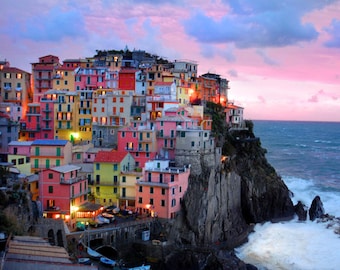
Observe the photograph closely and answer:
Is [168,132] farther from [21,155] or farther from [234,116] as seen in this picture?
[234,116]

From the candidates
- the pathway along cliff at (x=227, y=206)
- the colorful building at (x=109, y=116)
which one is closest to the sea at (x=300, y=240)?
the pathway along cliff at (x=227, y=206)

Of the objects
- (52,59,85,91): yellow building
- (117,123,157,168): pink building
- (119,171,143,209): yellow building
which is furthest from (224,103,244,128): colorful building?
(119,171,143,209): yellow building

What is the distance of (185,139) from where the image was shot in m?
61.2

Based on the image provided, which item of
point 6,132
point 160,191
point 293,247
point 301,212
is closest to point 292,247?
point 293,247

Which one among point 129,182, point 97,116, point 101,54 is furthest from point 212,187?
point 101,54

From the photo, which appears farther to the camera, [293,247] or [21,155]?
[293,247]

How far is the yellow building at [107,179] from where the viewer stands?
59.1 meters

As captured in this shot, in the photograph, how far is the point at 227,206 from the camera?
65500 mm

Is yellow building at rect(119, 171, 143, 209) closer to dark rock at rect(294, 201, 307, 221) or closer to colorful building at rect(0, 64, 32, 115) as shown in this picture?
dark rock at rect(294, 201, 307, 221)

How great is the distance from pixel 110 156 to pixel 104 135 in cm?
1220

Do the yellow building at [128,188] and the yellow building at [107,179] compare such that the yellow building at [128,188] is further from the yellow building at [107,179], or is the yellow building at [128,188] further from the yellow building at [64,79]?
the yellow building at [64,79]

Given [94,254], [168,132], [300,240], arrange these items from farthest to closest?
[168,132] < [300,240] < [94,254]

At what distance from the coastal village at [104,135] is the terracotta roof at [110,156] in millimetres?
139

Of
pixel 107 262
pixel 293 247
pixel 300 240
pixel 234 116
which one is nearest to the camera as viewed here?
pixel 107 262
